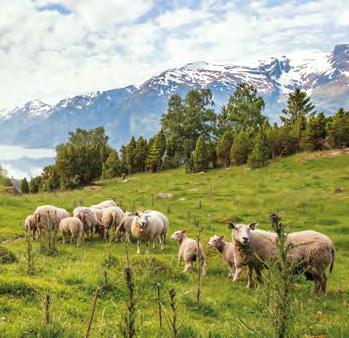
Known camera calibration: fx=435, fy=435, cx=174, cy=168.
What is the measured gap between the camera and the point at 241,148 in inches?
2953

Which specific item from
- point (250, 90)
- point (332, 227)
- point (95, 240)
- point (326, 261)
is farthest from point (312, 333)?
point (250, 90)

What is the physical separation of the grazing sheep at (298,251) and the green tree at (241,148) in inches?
2354

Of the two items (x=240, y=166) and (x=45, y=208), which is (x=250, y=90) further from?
(x=45, y=208)

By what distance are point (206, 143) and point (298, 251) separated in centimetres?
7236

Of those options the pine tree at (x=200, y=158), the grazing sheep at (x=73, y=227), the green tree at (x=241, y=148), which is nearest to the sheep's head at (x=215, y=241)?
the grazing sheep at (x=73, y=227)

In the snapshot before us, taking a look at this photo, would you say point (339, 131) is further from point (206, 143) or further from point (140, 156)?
point (140, 156)

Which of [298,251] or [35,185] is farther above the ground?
[35,185]

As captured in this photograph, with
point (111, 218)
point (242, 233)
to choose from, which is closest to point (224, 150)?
point (111, 218)

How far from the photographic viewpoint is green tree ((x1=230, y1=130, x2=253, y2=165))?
246 feet

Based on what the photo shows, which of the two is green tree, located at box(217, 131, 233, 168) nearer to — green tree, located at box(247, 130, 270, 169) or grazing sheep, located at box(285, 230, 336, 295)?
green tree, located at box(247, 130, 270, 169)

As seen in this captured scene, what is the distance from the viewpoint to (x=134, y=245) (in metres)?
23.6

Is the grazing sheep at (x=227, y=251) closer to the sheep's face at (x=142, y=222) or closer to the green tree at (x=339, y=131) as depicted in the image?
the sheep's face at (x=142, y=222)

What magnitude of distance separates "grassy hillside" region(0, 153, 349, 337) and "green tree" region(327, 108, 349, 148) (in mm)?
25549

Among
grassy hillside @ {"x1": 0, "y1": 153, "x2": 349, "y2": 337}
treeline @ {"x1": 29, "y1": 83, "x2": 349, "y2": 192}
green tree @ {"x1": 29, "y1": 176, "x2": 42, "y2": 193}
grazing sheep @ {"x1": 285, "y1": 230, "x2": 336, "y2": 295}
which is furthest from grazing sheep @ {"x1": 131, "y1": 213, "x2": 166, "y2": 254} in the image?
green tree @ {"x1": 29, "y1": 176, "x2": 42, "y2": 193}
